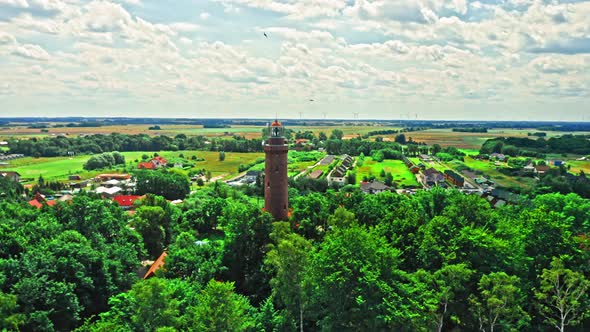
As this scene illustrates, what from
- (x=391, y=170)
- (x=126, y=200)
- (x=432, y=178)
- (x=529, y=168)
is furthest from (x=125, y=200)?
(x=529, y=168)

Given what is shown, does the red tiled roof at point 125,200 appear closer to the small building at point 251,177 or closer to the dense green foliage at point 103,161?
the small building at point 251,177

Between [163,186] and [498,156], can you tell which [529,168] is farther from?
[163,186]

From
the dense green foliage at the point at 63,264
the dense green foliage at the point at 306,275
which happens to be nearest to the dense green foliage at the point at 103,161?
the dense green foliage at the point at 63,264

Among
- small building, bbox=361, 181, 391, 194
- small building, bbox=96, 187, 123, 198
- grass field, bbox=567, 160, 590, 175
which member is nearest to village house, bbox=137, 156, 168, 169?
small building, bbox=96, 187, 123, 198

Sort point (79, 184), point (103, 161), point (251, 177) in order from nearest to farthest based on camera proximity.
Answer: point (79, 184) < point (251, 177) < point (103, 161)

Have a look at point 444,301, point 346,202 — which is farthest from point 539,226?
point 346,202

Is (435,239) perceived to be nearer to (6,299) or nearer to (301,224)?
(301,224)
